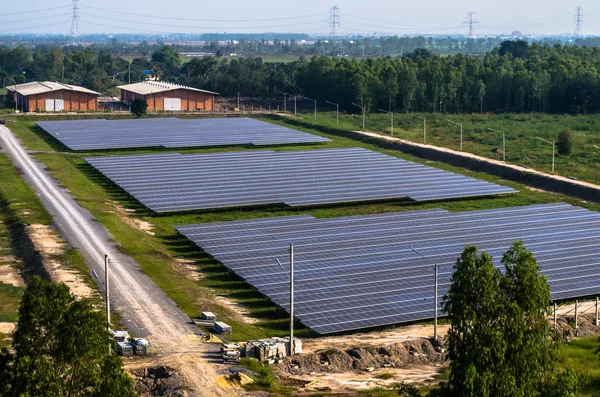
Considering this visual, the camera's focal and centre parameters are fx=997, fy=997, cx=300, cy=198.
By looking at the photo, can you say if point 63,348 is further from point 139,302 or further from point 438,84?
point 438,84

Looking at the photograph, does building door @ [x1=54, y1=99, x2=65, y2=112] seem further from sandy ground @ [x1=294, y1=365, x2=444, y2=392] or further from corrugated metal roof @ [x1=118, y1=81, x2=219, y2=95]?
sandy ground @ [x1=294, y1=365, x2=444, y2=392]

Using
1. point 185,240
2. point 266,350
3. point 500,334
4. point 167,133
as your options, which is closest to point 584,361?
point 266,350

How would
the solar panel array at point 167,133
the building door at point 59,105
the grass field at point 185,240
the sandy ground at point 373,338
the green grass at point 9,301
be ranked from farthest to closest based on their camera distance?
the building door at point 59,105 → the solar panel array at point 167,133 → the grass field at point 185,240 → the green grass at point 9,301 → the sandy ground at point 373,338

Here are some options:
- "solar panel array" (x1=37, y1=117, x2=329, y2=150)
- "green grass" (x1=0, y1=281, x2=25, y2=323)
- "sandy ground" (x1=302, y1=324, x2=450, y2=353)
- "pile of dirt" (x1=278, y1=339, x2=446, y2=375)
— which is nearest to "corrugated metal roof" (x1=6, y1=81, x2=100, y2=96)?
"solar panel array" (x1=37, y1=117, x2=329, y2=150)

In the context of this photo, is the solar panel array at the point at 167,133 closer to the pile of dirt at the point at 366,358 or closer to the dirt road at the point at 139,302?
the dirt road at the point at 139,302

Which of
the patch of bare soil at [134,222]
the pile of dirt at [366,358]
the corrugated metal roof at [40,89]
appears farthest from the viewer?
the corrugated metal roof at [40,89]

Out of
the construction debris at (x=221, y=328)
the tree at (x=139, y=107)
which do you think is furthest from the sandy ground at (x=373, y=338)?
the tree at (x=139, y=107)

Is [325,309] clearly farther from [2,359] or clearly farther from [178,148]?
[178,148]
